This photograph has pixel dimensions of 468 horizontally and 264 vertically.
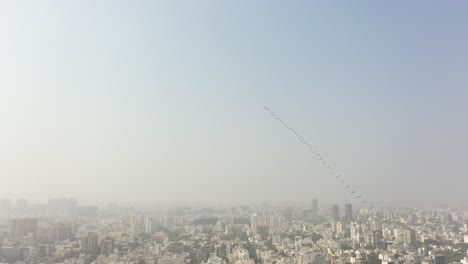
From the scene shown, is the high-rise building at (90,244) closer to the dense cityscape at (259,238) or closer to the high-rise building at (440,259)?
the dense cityscape at (259,238)

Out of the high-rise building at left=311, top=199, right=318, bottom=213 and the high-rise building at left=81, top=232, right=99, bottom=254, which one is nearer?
the high-rise building at left=81, top=232, right=99, bottom=254

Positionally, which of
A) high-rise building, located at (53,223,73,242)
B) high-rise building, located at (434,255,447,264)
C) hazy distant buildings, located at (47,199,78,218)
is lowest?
high-rise building, located at (434,255,447,264)

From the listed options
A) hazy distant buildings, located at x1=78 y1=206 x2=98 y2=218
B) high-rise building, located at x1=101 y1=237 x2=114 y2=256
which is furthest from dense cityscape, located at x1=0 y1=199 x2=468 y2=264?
hazy distant buildings, located at x1=78 y1=206 x2=98 y2=218

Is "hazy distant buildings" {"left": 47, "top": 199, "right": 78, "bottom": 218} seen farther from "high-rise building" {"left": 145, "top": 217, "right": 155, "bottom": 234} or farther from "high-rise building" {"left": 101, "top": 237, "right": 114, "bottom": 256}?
"high-rise building" {"left": 101, "top": 237, "right": 114, "bottom": 256}

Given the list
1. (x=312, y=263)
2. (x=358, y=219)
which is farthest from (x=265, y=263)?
(x=358, y=219)

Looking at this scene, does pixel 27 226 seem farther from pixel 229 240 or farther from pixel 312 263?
pixel 312 263

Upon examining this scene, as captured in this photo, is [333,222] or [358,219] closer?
[358,219]

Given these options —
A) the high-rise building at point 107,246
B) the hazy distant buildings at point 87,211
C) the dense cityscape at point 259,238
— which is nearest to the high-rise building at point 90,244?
the dense cityscape at point 259,238
